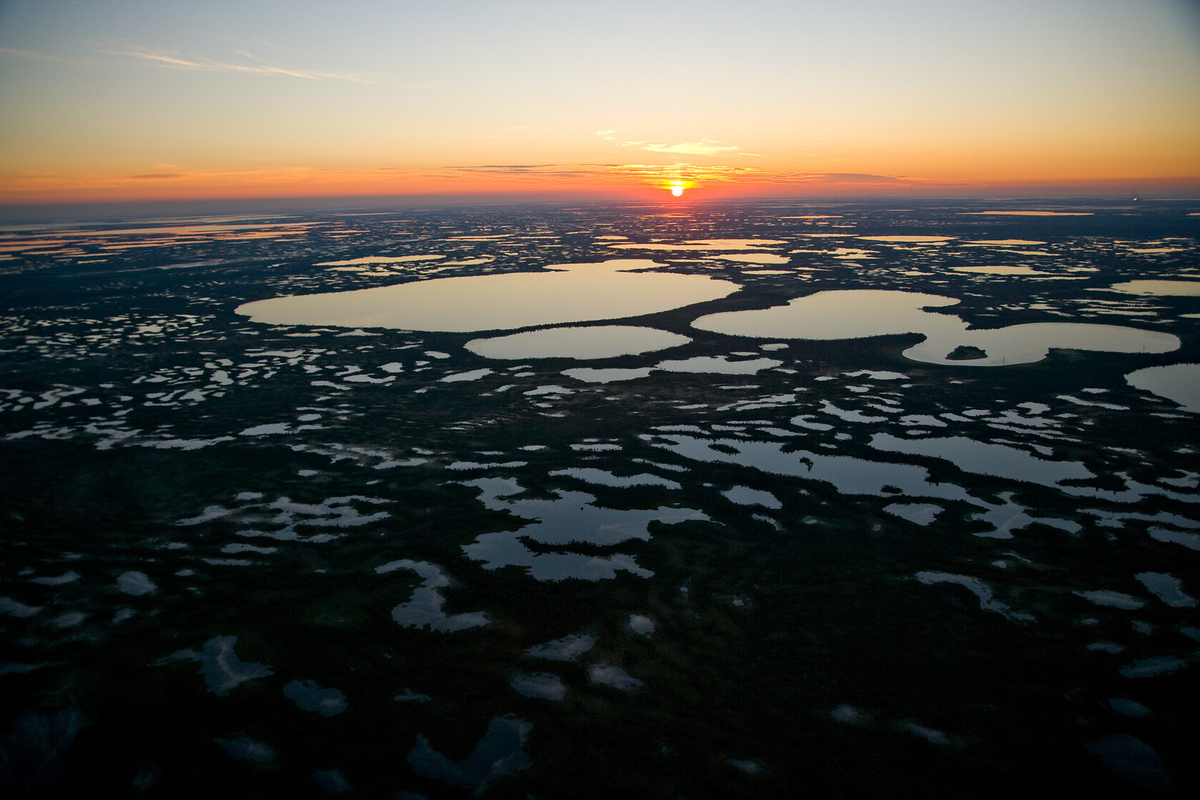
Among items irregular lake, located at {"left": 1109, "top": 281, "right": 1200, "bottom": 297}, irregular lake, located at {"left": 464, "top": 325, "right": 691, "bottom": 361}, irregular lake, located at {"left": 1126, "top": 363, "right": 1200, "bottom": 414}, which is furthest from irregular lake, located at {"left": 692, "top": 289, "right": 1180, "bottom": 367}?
irregular lake, located at {"left": 1109, "top": 281, "right": 1200, "bottom": 297}

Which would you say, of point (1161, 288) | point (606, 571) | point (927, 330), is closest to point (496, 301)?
point (927, 330)

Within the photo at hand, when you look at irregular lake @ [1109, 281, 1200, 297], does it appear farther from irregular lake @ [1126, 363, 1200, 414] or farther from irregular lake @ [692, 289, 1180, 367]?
irregular lake @ [1126, 363, 1200, 414]

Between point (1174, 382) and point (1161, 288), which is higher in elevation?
point (1161, 288)

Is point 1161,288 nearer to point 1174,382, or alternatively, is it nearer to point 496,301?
point 1174,382

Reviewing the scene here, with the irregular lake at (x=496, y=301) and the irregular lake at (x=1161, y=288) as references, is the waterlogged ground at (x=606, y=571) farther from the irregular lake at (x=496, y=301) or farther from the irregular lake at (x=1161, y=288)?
the irregular lake at (x=1161, y=288)

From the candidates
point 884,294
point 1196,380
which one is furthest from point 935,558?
point 884,294

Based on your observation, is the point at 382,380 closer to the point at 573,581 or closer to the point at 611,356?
the point at 611,356
